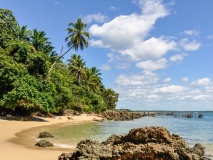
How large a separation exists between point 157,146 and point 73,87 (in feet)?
165

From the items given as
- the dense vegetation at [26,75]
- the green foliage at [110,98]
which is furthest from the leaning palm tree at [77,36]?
the green foliage at [110,98]

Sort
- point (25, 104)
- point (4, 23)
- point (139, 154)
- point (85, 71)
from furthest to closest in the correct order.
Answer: point (85, 71) → point (4, 23) → point (25, 104) → point (139, 154)

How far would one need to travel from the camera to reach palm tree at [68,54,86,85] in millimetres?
69812

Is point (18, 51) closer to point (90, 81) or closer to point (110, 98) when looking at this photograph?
point (90, 81)

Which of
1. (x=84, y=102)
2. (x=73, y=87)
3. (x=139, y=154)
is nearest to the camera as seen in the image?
(x=139, y=154)

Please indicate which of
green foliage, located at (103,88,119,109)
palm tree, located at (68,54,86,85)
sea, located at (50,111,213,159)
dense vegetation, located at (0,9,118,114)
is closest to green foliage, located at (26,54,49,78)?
dense vegetation, located at (0,9,118,114)

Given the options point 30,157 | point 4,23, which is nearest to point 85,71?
point 4,23

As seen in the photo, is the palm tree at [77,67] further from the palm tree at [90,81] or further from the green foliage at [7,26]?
the green foliage at [7,26]

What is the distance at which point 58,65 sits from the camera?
6225 cm

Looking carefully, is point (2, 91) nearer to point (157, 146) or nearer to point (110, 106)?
point (157, 146)

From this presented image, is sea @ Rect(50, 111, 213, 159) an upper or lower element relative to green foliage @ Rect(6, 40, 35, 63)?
lower

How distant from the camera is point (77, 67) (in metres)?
69.9

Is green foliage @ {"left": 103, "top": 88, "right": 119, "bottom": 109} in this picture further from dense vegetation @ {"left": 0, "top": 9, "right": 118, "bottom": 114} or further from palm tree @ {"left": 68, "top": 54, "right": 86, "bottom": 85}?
dense vegetation @ {"left": 0, "top": 9, "right": 118, "bottom": 114}

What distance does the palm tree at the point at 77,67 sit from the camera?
2749 inches
